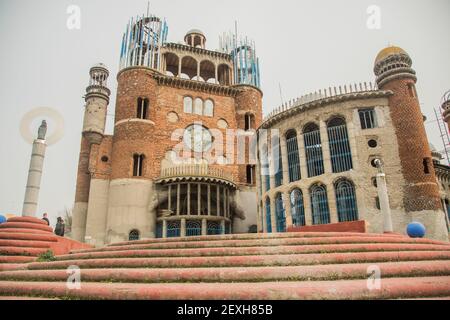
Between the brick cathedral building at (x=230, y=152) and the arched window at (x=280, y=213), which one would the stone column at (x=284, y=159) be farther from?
the arched window at (x=280, y=213)

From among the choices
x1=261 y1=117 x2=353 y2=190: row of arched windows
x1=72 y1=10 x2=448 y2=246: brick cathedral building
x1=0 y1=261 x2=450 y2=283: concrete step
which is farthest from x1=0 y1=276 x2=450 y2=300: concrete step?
x1=261 y1=117 x2=353 y2=190: row of arched windows

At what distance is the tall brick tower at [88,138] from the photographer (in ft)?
88.9

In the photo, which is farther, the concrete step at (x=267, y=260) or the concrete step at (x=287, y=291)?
the concrete step at (x=267, y=260)

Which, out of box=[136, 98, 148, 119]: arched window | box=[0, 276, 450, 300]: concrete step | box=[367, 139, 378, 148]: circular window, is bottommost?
box=[0, 276, 450, 300]: concrete step

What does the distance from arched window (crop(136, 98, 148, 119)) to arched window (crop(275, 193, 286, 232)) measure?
14105 millimetres

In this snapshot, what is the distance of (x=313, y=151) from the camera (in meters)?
21.6

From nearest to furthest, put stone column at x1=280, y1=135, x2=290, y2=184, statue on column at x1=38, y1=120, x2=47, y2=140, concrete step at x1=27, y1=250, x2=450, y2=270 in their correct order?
concrete step at x1=27, y1=250, x2=450, y2=270 < statue on column at x1=38, y1=120, x2=47, y2=140 < stone column at x1=280, y1=135, x2=290, y2=184

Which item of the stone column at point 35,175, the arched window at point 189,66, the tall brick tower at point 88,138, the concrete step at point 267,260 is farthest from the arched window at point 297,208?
the arched window at point 189,66

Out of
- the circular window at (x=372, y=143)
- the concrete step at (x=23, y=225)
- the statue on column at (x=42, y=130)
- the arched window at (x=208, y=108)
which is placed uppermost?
the arched window at (x=208, y=108)

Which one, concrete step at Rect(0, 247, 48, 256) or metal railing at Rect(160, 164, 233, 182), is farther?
metal railing at Rect(160, 164, 233, 182)

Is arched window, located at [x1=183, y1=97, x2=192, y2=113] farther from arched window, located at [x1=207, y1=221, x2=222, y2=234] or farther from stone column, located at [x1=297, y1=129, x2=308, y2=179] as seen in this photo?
stone column, located at [x1=297, y1=129, x2=308, y2=179]

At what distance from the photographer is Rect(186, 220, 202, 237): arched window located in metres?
24.7

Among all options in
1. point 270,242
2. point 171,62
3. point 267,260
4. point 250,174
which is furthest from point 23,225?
point 171,62

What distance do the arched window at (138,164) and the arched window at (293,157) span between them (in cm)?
1243
